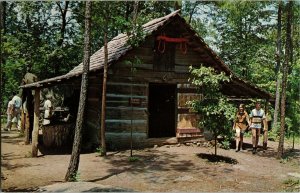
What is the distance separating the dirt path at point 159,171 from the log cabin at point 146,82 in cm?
122

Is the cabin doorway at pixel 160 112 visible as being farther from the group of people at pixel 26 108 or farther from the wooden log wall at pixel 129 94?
the group of people at pixel 26 108

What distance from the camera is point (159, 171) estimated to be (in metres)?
11.0

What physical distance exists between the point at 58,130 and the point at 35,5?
55.2ft

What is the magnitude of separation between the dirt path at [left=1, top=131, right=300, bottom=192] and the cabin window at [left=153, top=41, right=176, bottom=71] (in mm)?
3348

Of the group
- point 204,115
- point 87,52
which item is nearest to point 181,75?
point 204,115

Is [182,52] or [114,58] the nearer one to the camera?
[114,58]

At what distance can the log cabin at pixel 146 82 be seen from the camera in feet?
46.2

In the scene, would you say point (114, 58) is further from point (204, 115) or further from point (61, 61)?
point (61, 61)

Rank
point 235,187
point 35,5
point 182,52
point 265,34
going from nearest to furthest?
1. point 235,187
2. point 182,52
3. point 35,5
4. point 265,34

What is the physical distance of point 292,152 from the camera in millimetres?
15711

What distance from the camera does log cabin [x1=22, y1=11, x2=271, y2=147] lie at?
14078 mm

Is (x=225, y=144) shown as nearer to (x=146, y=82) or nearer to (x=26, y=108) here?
(x=146, y=82)

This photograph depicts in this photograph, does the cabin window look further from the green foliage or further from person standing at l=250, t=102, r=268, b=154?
person standing at l=250, t=102, r=268, b=154

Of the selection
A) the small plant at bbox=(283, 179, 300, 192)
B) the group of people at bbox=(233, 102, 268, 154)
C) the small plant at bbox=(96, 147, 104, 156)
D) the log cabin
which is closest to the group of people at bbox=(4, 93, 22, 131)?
the log cabin
